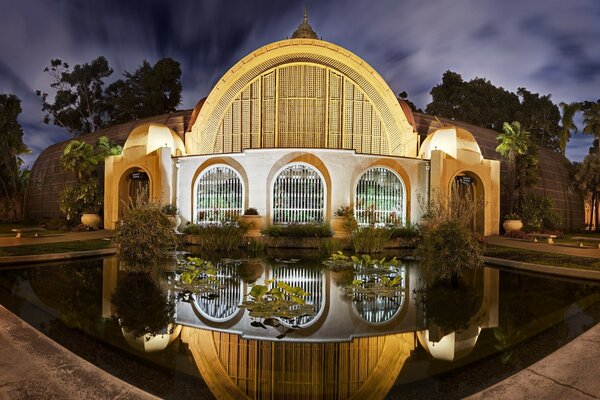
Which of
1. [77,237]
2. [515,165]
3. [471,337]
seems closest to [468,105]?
[515,165]

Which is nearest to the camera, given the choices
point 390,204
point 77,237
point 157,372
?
point 157,372

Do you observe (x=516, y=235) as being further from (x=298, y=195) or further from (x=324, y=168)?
(x=298, y=195)

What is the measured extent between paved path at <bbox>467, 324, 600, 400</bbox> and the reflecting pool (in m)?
0.37

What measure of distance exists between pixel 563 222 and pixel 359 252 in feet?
85.8

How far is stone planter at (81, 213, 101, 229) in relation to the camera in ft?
81.4

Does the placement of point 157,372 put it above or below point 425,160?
below

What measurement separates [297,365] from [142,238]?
7095 millimetres

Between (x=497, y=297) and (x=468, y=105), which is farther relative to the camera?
(x=468, y=105)

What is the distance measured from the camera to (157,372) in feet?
14.0

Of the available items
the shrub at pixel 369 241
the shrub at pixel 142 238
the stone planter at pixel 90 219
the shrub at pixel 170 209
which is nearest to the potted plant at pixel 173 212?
the shrub at pixel 170 209

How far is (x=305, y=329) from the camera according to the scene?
599 cm

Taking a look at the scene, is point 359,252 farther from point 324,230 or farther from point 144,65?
point 144,65

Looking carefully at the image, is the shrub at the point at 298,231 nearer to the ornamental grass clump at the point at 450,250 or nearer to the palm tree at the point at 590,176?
the ornamental grass clump at the point at 450,250

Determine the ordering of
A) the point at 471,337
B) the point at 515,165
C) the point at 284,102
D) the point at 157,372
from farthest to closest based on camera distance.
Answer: the point at 515,165 → the point at 284,102 → the point at 471,337 → the point at 157,372
